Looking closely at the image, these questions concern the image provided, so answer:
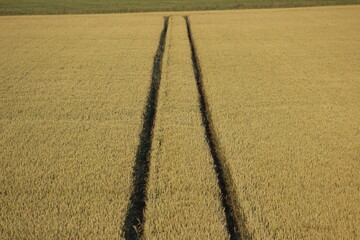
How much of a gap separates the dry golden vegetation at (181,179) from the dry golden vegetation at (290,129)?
1.28 ft

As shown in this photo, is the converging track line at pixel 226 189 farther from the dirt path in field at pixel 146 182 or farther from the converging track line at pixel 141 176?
the converging track line at pixel 141 176

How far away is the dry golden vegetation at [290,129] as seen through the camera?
124 inches

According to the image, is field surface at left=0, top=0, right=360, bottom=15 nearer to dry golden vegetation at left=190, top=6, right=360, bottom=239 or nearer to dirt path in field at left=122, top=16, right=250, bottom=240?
dry golden vegetation at left=190, top=6, right=360, bottom=239

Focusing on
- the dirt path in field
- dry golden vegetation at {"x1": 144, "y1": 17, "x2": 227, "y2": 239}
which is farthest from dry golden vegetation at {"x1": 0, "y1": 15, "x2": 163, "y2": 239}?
dry golden vegetation at {"x1": 144, "y1": 17, "x2": 227, "y2": 239}

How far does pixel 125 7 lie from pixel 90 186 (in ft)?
71.5

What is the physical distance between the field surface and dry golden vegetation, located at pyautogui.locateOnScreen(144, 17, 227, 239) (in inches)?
724

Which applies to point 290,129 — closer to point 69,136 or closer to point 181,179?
point 181,179

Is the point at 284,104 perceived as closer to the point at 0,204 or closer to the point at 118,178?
the point at 118,178

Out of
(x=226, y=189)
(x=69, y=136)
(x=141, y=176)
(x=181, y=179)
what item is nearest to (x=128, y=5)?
(x=69, y=136)

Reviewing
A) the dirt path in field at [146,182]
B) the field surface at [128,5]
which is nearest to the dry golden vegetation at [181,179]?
the dirt path in field at [146,182]

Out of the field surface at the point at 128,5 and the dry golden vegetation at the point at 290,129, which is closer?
the dry golden vegetation at the point at 290,129

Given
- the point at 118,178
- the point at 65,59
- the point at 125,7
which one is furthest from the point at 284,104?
the point at 125,7

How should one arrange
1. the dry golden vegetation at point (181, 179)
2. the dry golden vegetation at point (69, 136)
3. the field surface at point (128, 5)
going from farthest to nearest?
the field surface at point (128, 5) < the dry golden vegetation at point (69, 136) < the dry golden vegetation at point (181, 179)

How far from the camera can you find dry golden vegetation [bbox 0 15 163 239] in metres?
3.15
